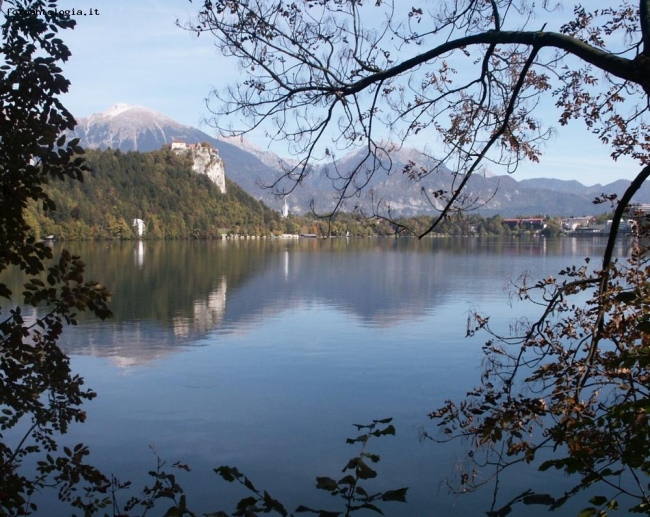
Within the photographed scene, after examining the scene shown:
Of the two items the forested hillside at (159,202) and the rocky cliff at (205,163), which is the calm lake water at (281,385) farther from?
the rocky cliff at (205,163)

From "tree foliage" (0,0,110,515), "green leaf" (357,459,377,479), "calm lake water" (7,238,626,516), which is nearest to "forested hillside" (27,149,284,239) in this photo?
"calm lake water" (7,238,626,516)

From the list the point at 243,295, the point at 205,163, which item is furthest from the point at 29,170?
the point at 205,163

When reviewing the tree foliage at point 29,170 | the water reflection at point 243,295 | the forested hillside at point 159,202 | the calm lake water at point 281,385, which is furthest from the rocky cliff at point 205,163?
the tree foliage at point 29,170

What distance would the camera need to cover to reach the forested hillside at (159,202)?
10219cm

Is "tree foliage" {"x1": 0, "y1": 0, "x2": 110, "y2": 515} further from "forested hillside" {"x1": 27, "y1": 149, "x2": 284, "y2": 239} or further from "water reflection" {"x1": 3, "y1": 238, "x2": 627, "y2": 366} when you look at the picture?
"forested hillside" {"x1": 27, "y1": 149, "x2": 284, "y2": 239}

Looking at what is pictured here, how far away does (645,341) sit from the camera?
A: 288 cm

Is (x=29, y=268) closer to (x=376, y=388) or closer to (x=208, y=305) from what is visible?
(x=376, y=388)

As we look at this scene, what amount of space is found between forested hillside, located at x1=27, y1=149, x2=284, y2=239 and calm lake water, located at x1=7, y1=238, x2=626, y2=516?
7502 centimetres

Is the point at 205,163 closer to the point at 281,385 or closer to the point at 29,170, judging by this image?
the point at 281,385

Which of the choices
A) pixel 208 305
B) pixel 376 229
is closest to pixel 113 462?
pixel 376 229

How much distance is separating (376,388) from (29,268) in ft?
34.8

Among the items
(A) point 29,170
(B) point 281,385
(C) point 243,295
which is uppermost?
(A) point 29,170

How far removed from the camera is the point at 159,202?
408 ft

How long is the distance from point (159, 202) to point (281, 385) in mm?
116276
